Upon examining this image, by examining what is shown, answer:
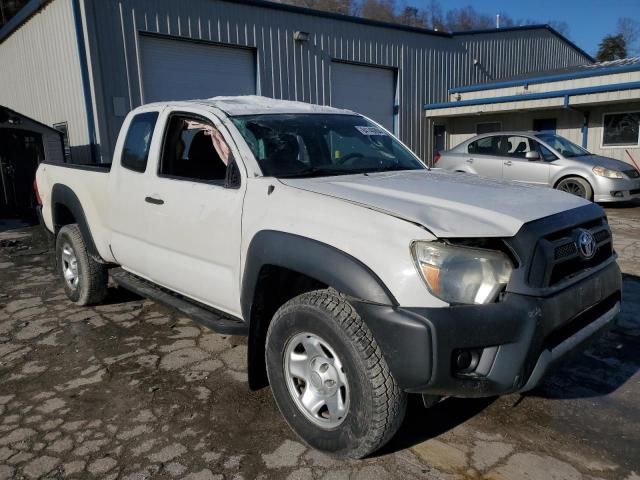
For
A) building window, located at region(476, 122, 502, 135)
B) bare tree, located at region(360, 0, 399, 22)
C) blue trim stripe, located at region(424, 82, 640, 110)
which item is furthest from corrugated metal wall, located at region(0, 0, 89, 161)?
bare tree, located at region(360, 0, 399, 22)

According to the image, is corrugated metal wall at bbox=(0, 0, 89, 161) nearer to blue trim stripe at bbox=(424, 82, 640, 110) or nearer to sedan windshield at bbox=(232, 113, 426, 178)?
sedan windshield at bbox=(232, 113, 426, 178)

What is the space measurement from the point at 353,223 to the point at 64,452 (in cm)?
199

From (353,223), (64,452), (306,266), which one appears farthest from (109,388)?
(353,223)

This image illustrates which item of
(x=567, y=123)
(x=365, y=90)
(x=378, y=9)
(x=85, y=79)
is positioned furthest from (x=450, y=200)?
(x=378, y=9)

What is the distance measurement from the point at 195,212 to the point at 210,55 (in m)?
10.6

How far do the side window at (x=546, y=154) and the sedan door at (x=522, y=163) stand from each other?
0.08 meters

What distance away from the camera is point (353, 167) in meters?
3.47

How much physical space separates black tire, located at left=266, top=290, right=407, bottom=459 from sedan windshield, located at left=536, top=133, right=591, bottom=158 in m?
9.66

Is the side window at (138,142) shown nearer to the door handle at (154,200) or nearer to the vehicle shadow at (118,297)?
the door handle at (154,200)

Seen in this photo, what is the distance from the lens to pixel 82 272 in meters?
4.87

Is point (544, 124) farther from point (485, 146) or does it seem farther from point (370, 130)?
point (370, 130)

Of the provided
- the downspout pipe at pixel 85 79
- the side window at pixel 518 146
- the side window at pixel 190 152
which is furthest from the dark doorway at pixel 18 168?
the side window at pixel 518 146

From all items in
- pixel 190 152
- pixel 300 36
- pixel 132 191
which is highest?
pixel 300 36

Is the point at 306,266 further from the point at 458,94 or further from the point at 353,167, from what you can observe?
the point at 458,94
